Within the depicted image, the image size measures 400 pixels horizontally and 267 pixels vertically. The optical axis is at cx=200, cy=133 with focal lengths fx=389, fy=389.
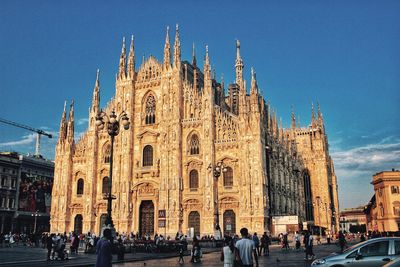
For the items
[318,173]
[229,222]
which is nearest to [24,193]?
[229,222]

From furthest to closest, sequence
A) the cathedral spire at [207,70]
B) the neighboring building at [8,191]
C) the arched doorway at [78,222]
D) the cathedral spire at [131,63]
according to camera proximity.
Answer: the neighboring building at [8,191] < the cathedral spire at [131,63] < the arched doorway at [78,222] < the cathedral spire at [207,70]

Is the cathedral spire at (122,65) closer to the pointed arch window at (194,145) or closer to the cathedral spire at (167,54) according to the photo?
the cathedral spire at (167,54)

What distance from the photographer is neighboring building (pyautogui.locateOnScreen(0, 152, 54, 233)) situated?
62.1m

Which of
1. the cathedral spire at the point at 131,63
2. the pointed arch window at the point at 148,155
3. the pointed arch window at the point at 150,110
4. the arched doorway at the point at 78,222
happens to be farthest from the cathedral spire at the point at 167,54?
the arched doorway at the point at 78,222

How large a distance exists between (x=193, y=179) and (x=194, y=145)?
13.1 ft

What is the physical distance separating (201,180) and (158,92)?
13.2 m

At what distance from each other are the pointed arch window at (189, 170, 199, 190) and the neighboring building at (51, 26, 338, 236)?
12 centimetres

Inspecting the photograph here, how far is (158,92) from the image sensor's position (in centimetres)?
4966

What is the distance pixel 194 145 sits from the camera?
45.9 metres

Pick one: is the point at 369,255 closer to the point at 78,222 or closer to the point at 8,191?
the point at 78,222

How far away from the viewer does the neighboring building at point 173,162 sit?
138ft

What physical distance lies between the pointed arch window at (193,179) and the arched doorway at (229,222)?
15.5ft

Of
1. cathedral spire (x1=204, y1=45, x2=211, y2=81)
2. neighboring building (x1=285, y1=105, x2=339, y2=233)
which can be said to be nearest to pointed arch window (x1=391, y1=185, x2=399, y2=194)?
neighboring building (x1=285, y1=105, x2=339, y2=233)

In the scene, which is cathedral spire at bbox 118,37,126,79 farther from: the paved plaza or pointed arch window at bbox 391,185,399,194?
pointed arch window at bbox 391,185,399,194
